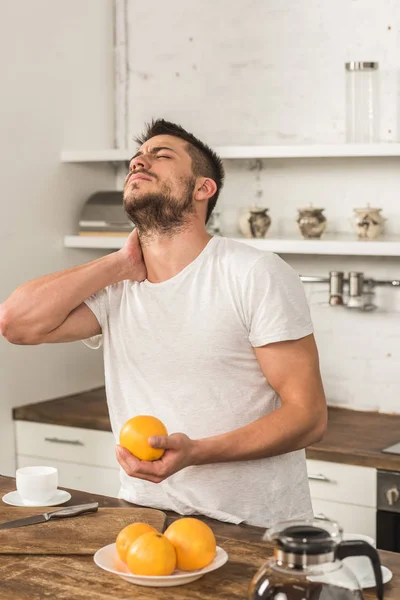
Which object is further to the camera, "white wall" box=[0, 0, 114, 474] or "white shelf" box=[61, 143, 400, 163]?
"white wall" box=[0, 0, 114, 474]

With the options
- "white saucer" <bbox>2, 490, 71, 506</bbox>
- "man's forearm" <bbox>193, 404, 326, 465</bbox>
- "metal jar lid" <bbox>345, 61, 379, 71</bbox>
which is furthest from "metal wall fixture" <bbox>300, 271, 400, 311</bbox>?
"white saucer" <bbox>2, 490, 71, 506</bbox>

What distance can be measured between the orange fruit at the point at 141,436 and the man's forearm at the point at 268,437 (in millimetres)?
170

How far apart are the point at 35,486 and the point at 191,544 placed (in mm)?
616

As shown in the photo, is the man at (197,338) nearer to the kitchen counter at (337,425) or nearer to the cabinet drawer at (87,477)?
the kitchen counter at (337,425)

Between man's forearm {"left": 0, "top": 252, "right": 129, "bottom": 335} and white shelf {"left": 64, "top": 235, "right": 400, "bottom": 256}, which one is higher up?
white shelf {"left": 64, "top": 235, "right": 400, "bottom": 256}

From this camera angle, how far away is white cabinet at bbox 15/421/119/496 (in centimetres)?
330

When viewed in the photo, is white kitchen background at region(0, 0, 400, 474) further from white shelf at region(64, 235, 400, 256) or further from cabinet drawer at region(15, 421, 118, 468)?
white shelf at region(64, 235, 400, 256)

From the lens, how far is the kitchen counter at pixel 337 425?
2.81 metres

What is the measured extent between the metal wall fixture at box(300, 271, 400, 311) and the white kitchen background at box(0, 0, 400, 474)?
0.04m

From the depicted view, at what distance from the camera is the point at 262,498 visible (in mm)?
2062

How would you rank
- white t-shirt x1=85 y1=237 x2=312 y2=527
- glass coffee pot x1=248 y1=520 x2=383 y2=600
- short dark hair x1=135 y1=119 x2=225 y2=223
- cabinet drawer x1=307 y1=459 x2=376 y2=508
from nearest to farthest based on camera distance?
glass coffee pot x1=248 y1=520 x2=383 y2=600 → white t-shirt x1=85 y1=237 x2=312 y2=527 → short dark hair x1=135 y1=119 x2=225 y2=223 → cabinet drawer x1=307 y1=459 x2=376 y2=508

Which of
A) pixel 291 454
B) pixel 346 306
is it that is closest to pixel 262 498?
pixel 291 454

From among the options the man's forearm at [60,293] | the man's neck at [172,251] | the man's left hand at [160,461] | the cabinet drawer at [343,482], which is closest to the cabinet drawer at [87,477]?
the cabinet drawer at [343,482]

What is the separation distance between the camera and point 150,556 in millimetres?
1469
